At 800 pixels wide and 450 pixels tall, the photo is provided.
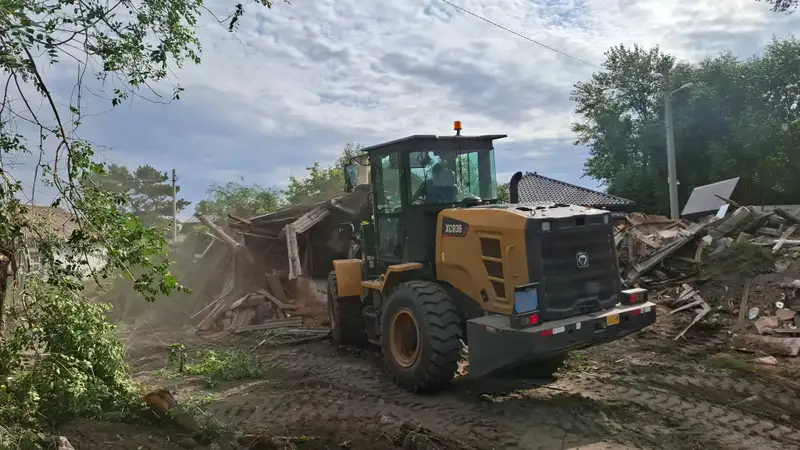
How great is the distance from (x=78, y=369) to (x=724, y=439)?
20.3ft

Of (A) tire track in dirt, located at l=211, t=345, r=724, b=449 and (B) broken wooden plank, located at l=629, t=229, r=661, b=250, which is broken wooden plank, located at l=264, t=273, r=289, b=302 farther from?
(B) broken wooden plank, located at l=629, t=229, r=661, b=250

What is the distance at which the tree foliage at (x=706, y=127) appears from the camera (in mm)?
33719

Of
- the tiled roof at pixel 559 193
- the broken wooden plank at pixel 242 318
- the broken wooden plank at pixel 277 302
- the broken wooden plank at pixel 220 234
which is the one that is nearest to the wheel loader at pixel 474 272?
the broken wooden plank at pixel 277 302

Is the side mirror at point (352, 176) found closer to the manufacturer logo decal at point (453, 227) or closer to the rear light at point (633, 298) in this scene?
the manufacturer logo decal at point (453, 227)

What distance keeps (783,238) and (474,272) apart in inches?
342

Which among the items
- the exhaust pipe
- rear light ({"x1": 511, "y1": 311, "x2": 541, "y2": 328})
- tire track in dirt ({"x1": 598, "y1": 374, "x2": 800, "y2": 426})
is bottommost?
tire track in dirt ({"x1": 598, "y1": 374, "x2": 800, "y2": 426})

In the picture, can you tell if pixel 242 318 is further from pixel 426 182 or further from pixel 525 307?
pixel 525 307

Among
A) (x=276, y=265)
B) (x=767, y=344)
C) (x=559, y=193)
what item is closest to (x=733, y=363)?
(x=767, y=344)

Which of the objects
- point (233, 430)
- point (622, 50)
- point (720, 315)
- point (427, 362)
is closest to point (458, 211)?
point (427, 362)

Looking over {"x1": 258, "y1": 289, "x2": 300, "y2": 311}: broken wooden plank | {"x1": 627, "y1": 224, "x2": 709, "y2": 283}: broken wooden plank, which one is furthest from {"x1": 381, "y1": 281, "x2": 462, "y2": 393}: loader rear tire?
{"x1": 627, "y1": 224, "x2": 709, "y2": 283}: broken wooden plank

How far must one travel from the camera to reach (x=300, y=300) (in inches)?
517

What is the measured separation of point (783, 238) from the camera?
1173cm

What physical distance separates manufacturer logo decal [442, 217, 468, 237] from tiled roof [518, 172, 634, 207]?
24267 mm

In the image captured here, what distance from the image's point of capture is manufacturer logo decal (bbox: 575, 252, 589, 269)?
20.7 ft
